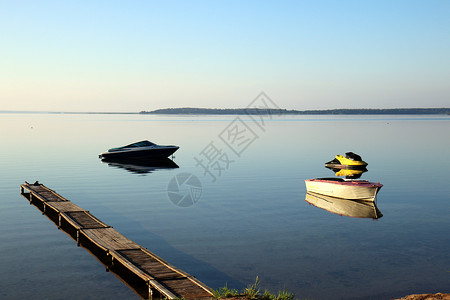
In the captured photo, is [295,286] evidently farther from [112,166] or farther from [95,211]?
[112,166]

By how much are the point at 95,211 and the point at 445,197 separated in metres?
26.8

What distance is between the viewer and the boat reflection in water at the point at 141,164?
182ft

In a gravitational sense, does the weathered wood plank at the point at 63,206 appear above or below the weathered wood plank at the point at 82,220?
below

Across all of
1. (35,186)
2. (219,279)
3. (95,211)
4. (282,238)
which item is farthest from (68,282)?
(35,186)

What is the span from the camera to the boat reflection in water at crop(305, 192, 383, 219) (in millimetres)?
30594

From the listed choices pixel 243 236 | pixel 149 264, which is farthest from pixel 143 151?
pixel 149 264

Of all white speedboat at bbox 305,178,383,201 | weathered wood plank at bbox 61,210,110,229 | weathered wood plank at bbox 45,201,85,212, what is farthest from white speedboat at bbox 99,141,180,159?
weathered wood plank at bbox 61,210,110,229

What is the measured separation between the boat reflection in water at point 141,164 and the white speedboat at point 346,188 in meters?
22.7

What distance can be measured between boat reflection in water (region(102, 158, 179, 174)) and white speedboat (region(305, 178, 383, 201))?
74.6ft

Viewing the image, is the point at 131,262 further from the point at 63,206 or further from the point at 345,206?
the point at 345,206

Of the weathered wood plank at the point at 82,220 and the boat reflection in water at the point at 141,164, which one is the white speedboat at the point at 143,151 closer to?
the boat reflection in water at the point at 141,164

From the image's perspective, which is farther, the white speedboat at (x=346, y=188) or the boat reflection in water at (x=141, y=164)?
the boat reflection in water at (x=141, y=164)

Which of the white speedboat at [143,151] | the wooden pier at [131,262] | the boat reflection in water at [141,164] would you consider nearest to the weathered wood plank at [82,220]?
the wooden pier at [131,262]

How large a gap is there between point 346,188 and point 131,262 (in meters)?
22.5
